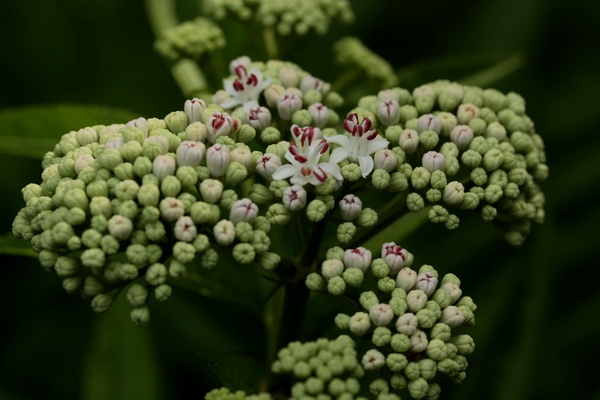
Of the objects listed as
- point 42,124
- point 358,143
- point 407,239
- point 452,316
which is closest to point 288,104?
point 358,143

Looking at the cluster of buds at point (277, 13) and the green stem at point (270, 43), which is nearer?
the cluster of buds at point (277, 13)

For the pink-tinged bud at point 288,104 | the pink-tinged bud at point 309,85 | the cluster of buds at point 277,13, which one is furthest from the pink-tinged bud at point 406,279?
the cluster of buds at point 277,13

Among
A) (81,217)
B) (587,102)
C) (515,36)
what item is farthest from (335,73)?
(81,217)

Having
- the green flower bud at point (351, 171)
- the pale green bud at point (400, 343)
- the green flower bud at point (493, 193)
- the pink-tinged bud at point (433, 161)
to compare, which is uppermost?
the pink-tinged bud at point (433, 161)

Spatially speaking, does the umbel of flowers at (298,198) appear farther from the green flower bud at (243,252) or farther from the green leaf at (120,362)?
the green leaf at (120,362)

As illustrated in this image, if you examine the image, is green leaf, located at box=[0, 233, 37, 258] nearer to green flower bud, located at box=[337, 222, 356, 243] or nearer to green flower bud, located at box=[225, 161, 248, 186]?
green flower bud, located at box=[225, 161, 248, 186]

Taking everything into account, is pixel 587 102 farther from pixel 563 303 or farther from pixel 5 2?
pixel 5 2

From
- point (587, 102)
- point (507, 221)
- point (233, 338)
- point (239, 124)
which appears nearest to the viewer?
point (239, 124)
